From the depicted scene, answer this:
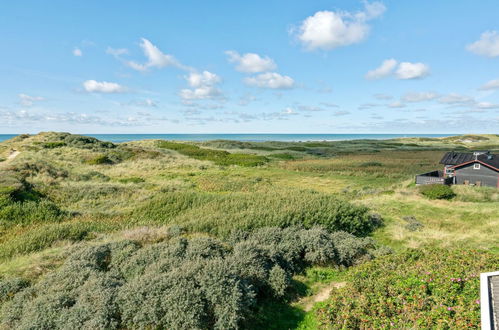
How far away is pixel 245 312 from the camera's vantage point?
759 cm

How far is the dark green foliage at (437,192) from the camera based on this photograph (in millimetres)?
23344

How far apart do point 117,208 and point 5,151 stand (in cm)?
3614

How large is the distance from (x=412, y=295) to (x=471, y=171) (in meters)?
24.7

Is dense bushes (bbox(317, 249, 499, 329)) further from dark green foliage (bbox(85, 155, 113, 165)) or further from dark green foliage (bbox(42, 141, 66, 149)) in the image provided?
dark green foliage (bbox(42, 141, 66, 149))

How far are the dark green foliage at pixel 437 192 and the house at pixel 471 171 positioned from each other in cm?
263

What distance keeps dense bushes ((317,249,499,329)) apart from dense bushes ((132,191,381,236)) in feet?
16.2

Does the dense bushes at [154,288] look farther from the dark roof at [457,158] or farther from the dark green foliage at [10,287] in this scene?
the dark roof at [457,158]

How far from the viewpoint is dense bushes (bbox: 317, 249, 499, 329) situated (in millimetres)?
7078

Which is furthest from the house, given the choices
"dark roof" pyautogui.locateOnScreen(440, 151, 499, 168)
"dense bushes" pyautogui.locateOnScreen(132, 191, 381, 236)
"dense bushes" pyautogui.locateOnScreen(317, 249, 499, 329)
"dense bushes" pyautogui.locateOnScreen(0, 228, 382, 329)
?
"dense bushes" pyautogui.locateOnScreen(0, 228, 382, 329)

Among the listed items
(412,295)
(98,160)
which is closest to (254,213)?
(412,295)

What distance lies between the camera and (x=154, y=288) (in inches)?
294

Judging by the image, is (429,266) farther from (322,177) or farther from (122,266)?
(322,177)

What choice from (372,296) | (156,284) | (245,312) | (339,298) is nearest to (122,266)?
(156,284)

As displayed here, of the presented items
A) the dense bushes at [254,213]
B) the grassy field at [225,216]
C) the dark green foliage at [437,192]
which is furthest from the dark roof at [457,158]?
the dense bushes at [254,213]
